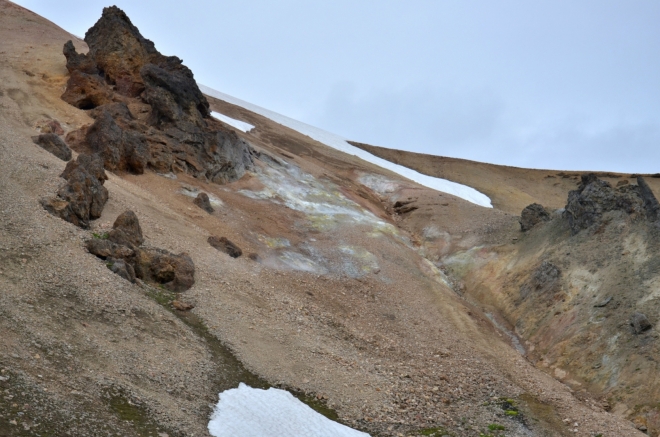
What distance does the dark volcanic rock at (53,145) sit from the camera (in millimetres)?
28891

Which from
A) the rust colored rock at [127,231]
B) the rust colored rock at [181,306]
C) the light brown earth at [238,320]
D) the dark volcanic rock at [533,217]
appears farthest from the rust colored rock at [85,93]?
the dark volcanic rock at [533,217]

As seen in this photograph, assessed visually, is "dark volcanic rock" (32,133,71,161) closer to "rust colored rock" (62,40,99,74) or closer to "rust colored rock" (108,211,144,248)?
"rust colored rock" (108,211,144,248)

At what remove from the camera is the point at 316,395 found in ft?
62.1

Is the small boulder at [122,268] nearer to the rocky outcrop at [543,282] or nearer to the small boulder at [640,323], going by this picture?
the small boulder at [640,323]

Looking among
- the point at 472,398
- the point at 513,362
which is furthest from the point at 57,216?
the point at 513,362

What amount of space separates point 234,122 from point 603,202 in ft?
115

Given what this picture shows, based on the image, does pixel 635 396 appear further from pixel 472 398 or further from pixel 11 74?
pixel 11 74

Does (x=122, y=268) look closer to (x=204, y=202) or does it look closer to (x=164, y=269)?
(x=164, y=269)

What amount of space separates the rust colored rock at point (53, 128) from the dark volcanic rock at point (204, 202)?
8077mm

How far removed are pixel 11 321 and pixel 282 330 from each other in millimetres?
9718

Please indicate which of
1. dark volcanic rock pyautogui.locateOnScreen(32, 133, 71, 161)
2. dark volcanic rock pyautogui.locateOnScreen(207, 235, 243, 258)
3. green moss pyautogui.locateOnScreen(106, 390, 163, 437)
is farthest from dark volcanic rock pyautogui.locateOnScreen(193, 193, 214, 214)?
green moss pyautogui.locateOnScreen(106, 390, 163, 437)

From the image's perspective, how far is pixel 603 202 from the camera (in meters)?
A: 35.1

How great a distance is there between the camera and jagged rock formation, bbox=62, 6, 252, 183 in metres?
33.8

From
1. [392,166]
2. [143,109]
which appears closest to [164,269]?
[143,109]
